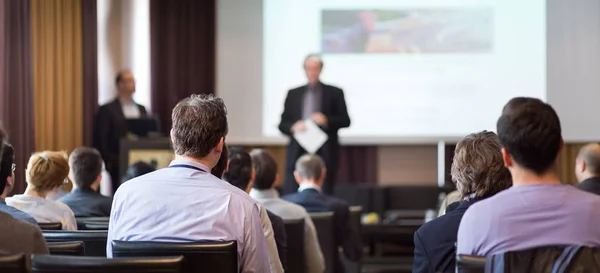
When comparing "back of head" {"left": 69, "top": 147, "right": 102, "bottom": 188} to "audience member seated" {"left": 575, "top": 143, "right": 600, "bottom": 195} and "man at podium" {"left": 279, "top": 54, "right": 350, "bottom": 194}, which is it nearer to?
"audience member seated" {"left": 575, "top": 143, "right": 600, "bottom": 195}

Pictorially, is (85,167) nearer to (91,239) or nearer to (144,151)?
(91,239)

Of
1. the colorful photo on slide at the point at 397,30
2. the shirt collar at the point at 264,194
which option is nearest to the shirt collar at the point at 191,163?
the shirt collar at the point at 264,194

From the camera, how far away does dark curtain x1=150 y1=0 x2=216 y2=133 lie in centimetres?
852

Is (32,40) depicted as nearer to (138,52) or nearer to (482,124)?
(138,52)

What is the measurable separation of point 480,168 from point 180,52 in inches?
247

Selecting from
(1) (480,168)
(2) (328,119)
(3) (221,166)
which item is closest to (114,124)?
(2) (328,119)

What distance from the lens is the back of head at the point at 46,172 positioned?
11.8 ft

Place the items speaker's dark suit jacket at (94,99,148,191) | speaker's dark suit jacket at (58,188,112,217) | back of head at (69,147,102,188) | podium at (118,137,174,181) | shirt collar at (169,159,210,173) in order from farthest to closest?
1. speaker's dark suit jacket at (94,99,148,191)
2. podium at (118,137,174,181)
3. back of head at (69,147,102,188)
4. speaker's dark suit jacket at (58,188,112,217)
5. shirt collar at (169,159,210,173)

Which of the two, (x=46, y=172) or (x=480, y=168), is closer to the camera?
(x=480, y=168)

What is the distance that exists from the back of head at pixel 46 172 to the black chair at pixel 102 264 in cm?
155

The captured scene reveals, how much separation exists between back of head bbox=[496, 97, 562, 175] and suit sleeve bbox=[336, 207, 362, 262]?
9.30 ft

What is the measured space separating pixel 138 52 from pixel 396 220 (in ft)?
9.47

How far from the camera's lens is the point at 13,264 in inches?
80.4

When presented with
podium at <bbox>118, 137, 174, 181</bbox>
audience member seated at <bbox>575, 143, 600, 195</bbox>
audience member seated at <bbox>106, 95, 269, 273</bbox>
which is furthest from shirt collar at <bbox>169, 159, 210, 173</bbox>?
podium at <bbox>118, 137, 174, 181</bbox>
